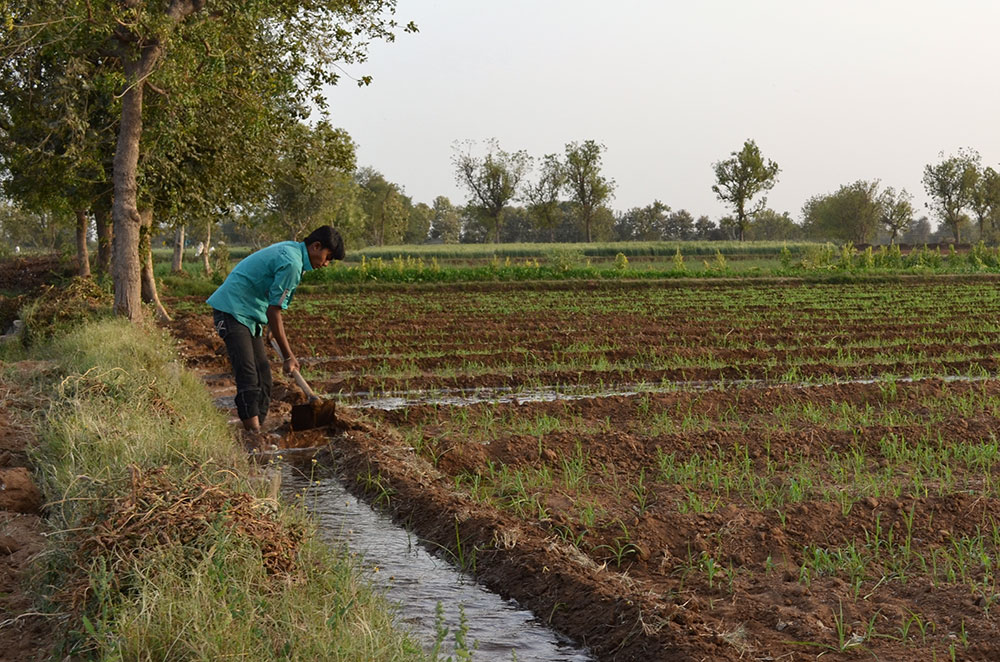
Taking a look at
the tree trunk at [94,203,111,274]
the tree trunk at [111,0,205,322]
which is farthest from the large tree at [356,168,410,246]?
the tree trunk at [111,0,205,322]

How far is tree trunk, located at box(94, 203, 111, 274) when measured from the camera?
22344 mm

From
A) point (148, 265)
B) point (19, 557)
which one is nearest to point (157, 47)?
point (148, 265)

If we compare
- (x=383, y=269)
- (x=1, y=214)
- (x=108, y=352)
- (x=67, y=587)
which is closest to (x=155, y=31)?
(x=108, y=352)

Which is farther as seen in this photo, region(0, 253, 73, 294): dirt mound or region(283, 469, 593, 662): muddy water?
region(0, 253, 73, 294): dirt mound

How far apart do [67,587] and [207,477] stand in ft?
3.57

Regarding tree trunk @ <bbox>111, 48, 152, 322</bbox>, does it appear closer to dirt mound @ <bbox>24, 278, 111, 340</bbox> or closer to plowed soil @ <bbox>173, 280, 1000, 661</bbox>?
dirt mound @ <bbox>24, 278, 111, 340</bbox>

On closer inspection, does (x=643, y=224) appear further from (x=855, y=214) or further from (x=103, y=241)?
(x=103, y=241)

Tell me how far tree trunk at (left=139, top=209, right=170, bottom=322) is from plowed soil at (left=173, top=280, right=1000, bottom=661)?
515 cm

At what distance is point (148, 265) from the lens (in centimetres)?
2006

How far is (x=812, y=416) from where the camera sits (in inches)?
362

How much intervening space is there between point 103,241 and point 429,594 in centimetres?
1957

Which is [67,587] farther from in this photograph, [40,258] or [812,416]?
[40,258]

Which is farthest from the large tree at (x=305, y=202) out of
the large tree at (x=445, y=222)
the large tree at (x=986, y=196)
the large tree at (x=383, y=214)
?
the large tree at (x=445, y=222)

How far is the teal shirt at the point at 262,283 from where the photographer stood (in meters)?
7.64
